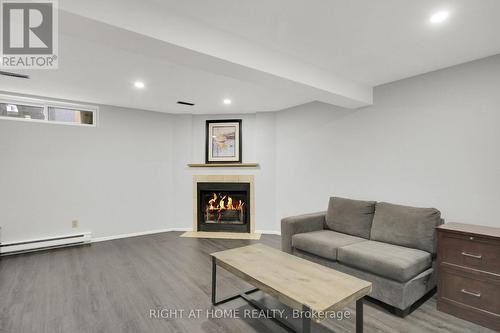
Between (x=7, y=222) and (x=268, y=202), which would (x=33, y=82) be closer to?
(x=7, y=222)

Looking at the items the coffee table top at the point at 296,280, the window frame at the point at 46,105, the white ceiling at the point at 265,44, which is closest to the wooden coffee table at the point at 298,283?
the coffee table top at the point at 296,280

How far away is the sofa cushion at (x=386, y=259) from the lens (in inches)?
84.8

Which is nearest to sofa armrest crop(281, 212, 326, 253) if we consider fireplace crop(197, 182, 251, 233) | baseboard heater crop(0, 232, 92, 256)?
fireplace crop(197, 182, 251, 233)

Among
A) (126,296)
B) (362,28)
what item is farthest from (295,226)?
(362,28)

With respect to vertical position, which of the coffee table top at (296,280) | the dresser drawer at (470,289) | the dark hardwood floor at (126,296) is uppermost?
the coffee table top at (296,280)

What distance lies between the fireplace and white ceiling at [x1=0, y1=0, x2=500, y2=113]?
2163 mm

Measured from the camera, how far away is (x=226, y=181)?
4.97 metres

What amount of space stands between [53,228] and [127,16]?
3.78 meters

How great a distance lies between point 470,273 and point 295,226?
5.60 ft

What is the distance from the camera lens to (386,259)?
2.25 meters

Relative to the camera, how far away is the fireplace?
16.3ft

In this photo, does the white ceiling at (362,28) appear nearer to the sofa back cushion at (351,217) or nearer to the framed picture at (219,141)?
the sofa back cushion at (351,217)

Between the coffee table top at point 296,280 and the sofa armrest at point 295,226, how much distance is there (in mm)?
848

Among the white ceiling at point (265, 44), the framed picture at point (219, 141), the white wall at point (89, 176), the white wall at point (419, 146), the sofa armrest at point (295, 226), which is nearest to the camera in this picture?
the white ceiling at point (265, 44)
